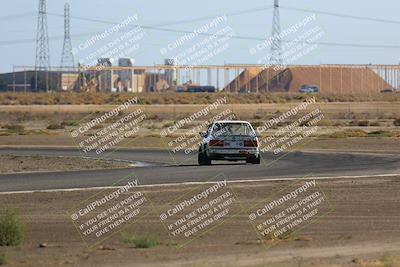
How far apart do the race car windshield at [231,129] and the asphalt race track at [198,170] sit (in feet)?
3.62

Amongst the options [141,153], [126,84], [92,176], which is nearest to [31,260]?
[92,176]

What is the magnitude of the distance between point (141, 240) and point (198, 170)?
16359 mm

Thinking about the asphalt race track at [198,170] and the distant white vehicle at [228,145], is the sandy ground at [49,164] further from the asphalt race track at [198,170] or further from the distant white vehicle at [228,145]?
the distant white vehicle at [228,145]

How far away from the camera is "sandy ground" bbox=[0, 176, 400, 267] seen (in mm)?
15016

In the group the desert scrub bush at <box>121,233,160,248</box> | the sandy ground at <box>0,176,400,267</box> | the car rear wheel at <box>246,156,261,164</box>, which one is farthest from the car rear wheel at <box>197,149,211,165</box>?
the desert scrub bush at <box>121,233,160,248</box>

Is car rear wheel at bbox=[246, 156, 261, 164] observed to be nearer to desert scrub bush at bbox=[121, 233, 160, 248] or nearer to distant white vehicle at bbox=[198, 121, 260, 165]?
distant white vehicle at bbox=[198, 121, 260, 165]

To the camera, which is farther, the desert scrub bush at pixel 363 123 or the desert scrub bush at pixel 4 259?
the desert scrub bush at pixel 363 123

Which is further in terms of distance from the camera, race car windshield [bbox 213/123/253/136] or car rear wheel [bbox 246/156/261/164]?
car rear wheel [bbox 246/156/261/164]

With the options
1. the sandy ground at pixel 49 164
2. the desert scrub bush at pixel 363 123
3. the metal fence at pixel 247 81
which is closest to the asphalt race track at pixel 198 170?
the sandy ground at pixel 49 164

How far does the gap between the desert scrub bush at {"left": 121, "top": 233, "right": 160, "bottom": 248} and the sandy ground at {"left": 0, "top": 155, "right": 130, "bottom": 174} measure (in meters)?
17.5

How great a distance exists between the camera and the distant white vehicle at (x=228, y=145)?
34875 mm

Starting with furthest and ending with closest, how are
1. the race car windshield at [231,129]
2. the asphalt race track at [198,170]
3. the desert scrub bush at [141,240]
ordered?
the race car windshield at [231,129], the asphalt race track at [198,170], the desert scrub bush at [141,240]

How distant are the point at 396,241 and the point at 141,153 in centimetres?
2834

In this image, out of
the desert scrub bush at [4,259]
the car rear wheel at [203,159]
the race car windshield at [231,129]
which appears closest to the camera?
the desert scrub bush at [4,259]
